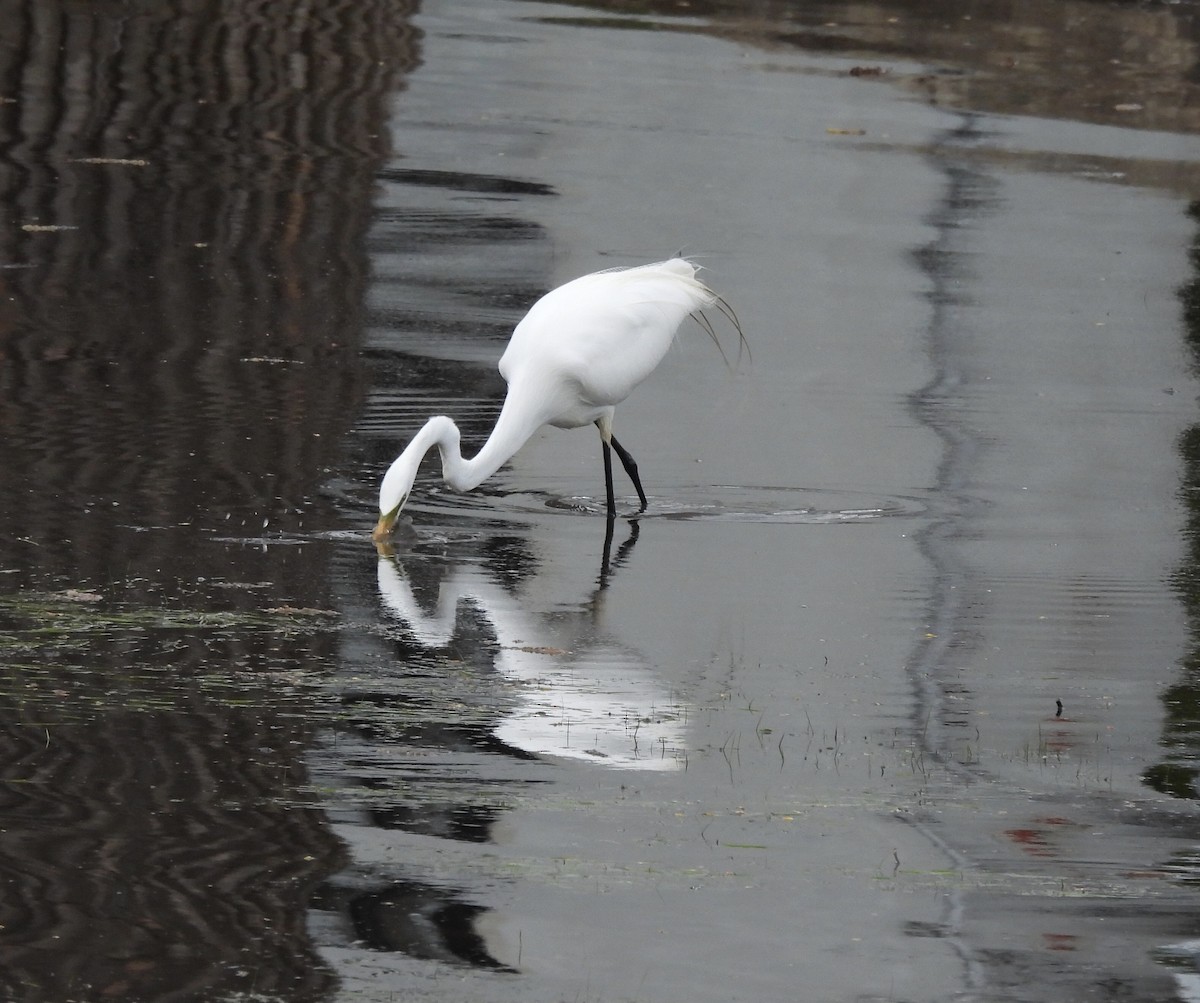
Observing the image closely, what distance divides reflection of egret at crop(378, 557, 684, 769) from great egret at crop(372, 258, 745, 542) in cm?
92

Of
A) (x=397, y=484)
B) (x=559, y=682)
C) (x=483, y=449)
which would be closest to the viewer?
(x=559, y=682)

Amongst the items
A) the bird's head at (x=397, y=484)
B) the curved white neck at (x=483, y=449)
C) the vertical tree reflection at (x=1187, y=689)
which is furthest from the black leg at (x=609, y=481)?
the vertical tree reflection at (x=1187, y=689)

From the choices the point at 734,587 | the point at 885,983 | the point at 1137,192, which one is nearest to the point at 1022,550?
the point at 734,587

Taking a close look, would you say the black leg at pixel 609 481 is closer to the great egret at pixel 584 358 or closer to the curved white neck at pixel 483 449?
the great egret at pixel 584 358

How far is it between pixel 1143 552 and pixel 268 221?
681 centimetres

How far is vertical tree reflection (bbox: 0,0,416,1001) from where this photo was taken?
4891 mm

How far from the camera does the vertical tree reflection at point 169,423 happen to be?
4891mm

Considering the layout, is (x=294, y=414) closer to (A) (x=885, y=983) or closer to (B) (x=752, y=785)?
(B) (x=752, y=785)

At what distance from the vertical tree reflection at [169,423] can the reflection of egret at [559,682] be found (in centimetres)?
44

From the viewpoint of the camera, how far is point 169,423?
957cm

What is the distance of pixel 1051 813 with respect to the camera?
5703mm

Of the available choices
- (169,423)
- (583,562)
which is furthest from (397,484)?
(169,423)

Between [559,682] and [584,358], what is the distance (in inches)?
104

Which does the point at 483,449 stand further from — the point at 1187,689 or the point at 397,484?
the point at 1187,689
